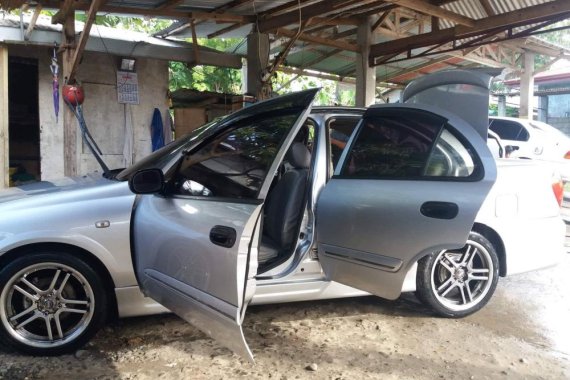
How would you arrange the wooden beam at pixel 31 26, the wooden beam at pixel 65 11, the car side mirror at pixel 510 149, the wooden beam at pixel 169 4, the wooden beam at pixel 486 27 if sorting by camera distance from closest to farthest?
1. the wooden beam at pixel 65 11
2. the wooden beam at pixel 31 26
3. the wooden beam at pixel 169 4
4. the wooden beam at pixel 486 27
5. the car side mirror at pixel 510 149

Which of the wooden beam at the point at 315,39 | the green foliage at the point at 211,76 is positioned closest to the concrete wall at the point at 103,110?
the wooden beam at the point at 315,39

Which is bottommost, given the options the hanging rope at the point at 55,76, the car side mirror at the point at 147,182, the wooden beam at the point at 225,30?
the car side mirror at the point at 147,182

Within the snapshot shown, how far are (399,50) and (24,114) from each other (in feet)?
24.3

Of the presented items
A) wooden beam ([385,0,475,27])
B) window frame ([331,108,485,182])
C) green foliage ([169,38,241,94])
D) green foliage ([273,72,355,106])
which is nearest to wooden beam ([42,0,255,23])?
wooden beam ([385,0,475,27])

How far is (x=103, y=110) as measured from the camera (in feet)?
26.6

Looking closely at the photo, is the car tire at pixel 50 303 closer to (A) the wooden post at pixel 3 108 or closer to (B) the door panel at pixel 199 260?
(B) the door panel at pixel 199 260

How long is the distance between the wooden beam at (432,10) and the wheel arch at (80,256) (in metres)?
4.83

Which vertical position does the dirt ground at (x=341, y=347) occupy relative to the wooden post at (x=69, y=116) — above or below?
below

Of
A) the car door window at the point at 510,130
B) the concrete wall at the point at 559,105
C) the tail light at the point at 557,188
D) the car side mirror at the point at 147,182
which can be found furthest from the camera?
the concrete wall at the point at 559,105

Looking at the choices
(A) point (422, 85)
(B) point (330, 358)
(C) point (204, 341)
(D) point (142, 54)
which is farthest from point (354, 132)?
(D) point (142, 54)

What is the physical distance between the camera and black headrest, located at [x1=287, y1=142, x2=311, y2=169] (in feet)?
11.8

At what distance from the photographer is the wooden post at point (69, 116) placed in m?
5.48

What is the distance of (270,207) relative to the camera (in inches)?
144

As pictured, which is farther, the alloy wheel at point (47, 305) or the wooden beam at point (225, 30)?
the wooden beam at point (225, 30)
